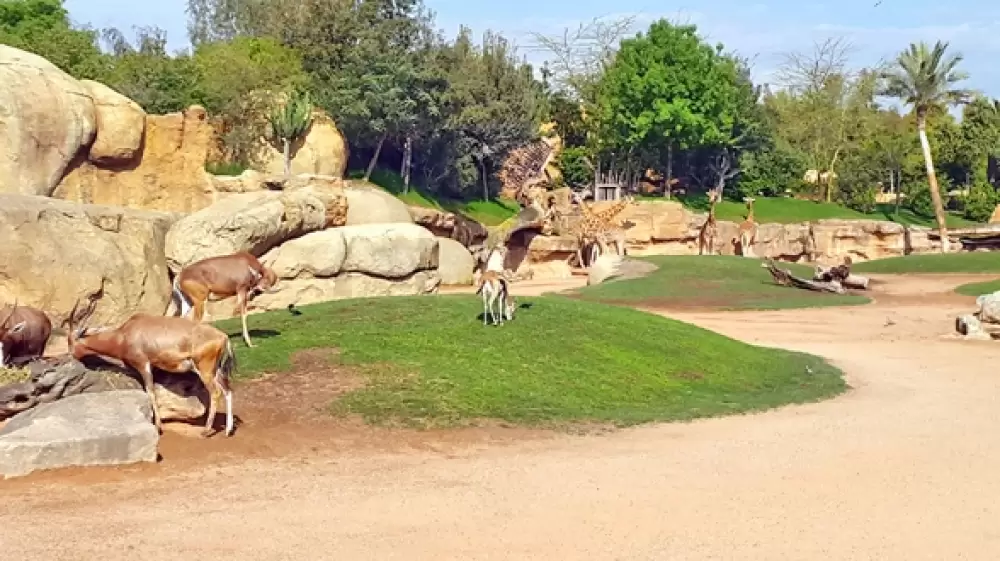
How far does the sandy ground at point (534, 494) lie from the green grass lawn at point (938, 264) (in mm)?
30212

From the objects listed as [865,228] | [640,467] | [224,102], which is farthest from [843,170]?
[640,467]

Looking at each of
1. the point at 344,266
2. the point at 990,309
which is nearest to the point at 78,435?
the point at 344,266

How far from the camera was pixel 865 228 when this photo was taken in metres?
52.9

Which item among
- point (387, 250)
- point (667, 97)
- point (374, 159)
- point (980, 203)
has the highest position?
point (667, 97)

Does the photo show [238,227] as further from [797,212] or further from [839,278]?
[797,212]

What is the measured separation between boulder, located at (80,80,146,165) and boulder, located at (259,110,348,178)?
26.0ft

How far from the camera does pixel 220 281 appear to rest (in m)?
14.2

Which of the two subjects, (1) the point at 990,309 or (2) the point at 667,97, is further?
(2) the point at 667,97

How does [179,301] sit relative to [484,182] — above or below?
below

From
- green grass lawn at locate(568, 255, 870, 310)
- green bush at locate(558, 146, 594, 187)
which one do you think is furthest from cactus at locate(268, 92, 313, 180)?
green bush at locate(558, 146, 594, 187)

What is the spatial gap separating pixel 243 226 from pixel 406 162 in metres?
34.3

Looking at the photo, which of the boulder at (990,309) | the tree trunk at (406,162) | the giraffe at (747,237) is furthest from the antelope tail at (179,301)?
the tree trunk at (406,162)

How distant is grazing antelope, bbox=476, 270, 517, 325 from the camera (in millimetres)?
16172

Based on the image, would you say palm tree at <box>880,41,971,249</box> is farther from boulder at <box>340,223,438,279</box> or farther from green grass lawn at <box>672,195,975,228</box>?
boulder at <box>340,223,438,279</box>
